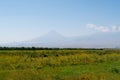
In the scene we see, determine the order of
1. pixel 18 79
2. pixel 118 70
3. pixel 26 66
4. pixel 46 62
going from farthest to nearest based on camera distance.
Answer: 1. pixel 46 62
2. pixel 26 66
3. pixel 118 70
4. pixel 18 79

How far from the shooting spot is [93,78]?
973 inches

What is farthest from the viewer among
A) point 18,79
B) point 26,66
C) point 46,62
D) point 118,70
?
point 46,62

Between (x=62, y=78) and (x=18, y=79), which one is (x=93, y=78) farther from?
(x=18, y=79)

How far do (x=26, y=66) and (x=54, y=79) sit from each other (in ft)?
43.9

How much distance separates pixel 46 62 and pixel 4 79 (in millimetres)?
19211

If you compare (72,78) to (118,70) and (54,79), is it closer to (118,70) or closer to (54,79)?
(54,79)

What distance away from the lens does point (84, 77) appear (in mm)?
24609

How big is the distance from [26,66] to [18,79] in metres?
13.3

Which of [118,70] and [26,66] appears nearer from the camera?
[118,70]

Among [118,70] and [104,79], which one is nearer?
[104,79]

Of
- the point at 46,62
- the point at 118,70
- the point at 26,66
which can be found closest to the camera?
the point at 118,70

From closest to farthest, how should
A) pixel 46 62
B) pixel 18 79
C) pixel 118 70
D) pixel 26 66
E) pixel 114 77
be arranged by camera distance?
1. pixel 18 79
2. pixel 114 77
3. pixel 118 70
4. pixel 26 66
5. pixel 46 62

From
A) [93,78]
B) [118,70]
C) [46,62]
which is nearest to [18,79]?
[93,78]

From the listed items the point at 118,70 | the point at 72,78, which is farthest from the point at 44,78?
the point at 118,70
